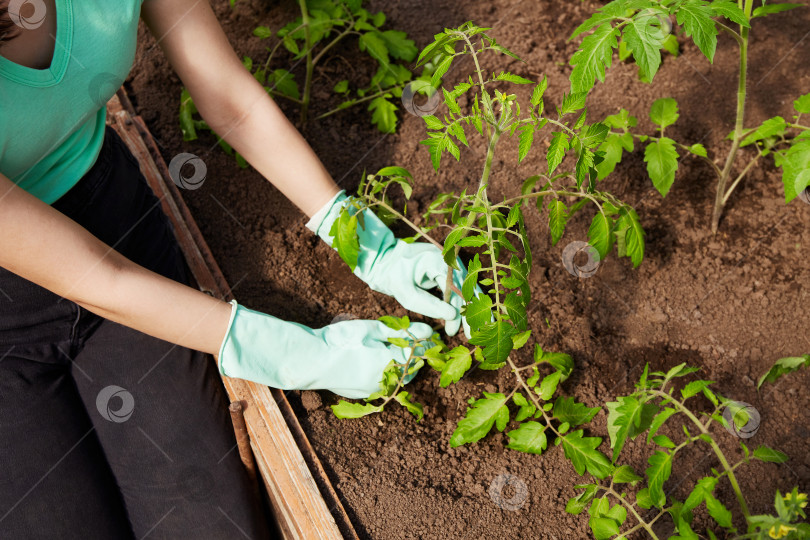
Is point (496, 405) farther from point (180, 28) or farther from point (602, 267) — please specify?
point (180, 28)

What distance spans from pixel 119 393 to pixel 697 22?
1.44 metres

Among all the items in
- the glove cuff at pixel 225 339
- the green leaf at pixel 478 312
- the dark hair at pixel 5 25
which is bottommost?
the green leaf at pixel 478 312

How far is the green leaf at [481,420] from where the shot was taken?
137 centimetres

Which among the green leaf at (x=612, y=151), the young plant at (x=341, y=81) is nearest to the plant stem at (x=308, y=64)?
the young plant at (x=341, y=81)

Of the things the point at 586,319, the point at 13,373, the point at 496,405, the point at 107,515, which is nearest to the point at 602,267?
the point at 586,319

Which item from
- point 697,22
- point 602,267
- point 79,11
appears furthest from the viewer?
point 602,267

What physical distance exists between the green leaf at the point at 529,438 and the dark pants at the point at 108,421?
0.65 m

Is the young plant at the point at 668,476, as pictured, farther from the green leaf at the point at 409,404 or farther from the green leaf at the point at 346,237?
the green leaf at the point at 346,237

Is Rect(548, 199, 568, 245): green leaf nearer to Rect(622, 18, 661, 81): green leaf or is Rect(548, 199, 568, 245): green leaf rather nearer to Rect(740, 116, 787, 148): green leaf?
Rect(622, 18, 661, 81): green leaf

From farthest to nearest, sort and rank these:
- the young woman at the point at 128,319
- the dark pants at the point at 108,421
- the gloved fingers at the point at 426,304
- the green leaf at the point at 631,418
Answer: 1. the gloved fingers at the point at 426,304
2. the dark pants at the point at 108,421
3. the young woman at the point at 128,319
4. the green leaf at the point at 631,418

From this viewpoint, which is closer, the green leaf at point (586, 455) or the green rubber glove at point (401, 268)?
the green leaf at point (586, 455)

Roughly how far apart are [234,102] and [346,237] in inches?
21.1

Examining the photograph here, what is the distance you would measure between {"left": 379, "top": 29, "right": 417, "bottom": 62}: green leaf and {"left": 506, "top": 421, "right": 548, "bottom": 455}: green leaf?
3.81ft

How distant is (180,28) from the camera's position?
147 cm
